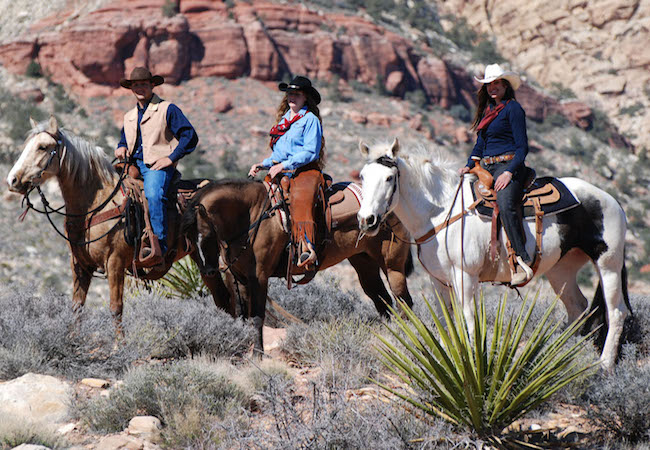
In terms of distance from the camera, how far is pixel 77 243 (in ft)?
23.7

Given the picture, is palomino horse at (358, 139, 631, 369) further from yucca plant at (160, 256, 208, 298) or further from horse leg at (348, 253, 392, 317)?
yucca plant at (160, 256, 208, 298)

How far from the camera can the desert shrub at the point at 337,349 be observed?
5.82m

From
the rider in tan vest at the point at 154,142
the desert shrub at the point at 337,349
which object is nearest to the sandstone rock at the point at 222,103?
the rider in tan vest at the point at 154,142

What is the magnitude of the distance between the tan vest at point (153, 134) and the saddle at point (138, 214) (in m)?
0.30

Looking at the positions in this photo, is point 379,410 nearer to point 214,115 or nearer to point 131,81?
point 131,81

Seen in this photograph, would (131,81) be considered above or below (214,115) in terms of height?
above

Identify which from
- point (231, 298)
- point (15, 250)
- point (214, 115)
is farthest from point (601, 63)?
point (231, 298)

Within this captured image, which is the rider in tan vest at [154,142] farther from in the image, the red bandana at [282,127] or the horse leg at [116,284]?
the red bandana at [282,127]

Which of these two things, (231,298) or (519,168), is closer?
(519,168)

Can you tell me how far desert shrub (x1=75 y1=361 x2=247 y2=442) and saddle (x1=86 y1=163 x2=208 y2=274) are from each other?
206 centimetres

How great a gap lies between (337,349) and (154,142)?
10.2ft

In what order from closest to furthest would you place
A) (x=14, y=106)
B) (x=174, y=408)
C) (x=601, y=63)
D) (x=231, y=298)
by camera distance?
(x=174, y=408), (x=231, y=298), (x=14, y=106), (x=601, y=63)

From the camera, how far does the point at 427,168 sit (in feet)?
20.7

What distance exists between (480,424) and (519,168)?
8.70 feet
